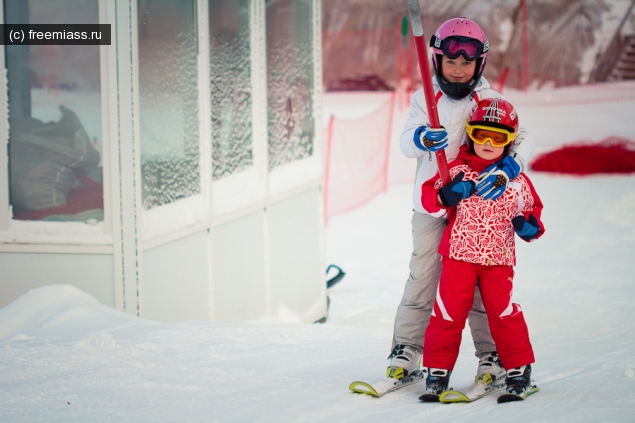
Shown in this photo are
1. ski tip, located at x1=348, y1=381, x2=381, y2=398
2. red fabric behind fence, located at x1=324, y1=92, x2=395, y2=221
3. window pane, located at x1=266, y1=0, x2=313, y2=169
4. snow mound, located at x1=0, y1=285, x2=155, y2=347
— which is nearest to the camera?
ski tip, located at x1=348, y1=381, x2=381, y2=398

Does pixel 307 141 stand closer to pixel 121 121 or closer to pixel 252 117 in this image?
pixel 252 117

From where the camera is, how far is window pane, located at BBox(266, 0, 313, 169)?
19.3ft

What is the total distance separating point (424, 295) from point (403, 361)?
0.97ft

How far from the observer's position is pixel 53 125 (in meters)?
Result: 4.18

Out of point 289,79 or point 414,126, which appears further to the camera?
point 289,79

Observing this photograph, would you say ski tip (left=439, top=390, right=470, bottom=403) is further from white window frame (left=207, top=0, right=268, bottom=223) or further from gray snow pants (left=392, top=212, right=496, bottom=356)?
white window frame (left=207, top=0, right=268, bottom=223)

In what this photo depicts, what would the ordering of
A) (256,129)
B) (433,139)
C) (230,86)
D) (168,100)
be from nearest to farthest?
(433,139)
(168,100)
(230,86)
(256,129)

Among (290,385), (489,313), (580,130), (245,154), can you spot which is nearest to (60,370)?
(290,385)

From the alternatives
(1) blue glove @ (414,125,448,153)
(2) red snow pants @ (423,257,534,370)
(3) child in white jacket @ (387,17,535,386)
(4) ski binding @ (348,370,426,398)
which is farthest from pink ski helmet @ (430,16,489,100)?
(4) ski binding @ (348,370,426,398)

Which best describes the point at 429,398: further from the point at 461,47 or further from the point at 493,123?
the point at 461,47

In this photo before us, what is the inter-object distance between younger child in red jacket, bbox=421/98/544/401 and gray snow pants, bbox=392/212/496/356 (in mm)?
142

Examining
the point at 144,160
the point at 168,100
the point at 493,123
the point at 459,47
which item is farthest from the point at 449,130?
the point at 168,100

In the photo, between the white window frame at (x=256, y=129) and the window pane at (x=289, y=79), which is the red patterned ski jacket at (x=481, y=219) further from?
the window pane at (x=289, y=79)

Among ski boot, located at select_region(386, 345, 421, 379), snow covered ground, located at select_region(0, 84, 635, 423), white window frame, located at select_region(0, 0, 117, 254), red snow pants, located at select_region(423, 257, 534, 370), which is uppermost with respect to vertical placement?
white window frame, located at select_region(0, 0, 117, 254)
